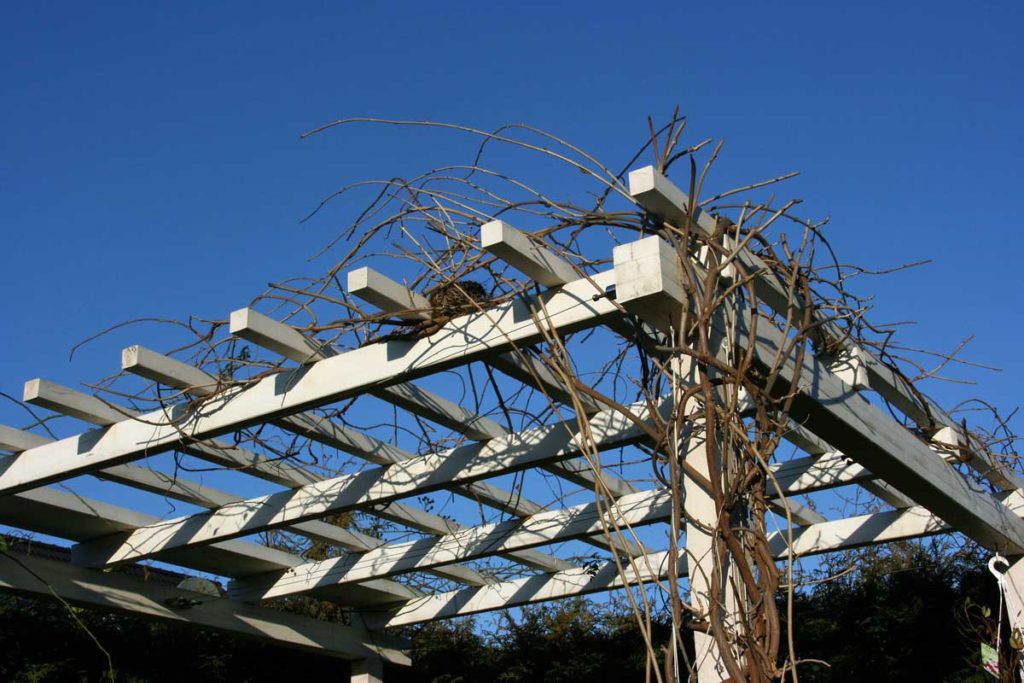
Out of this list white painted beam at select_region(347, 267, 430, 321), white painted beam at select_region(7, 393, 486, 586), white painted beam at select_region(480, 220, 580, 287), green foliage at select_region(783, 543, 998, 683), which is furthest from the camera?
green foliage at select_region(783, 543, 998, 683)

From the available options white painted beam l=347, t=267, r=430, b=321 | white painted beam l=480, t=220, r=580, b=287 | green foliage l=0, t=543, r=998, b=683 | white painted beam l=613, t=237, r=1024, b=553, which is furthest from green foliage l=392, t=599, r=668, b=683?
white painted beam l=480, t=220, r=580, b=287

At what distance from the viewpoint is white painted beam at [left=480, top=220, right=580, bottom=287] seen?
296 centimetres

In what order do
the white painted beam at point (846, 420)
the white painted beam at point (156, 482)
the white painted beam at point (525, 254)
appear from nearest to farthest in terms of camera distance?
the white painted beam at point (846, 420), the white painted beam at point (525, 254), the white painted beam at point (156, 482)

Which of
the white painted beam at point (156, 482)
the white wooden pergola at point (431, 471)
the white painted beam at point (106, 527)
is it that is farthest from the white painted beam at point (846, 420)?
the white painted beam at point (106, 527)

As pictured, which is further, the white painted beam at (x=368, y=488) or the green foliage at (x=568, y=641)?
the green foliage at (x=568, y=641)

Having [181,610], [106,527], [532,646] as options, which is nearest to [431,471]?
[106,527]

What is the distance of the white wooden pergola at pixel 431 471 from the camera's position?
312 centimetres

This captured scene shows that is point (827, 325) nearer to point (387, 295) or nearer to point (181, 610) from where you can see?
point (387, 295)

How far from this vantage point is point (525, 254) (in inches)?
119

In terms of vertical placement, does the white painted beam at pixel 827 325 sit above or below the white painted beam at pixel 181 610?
above

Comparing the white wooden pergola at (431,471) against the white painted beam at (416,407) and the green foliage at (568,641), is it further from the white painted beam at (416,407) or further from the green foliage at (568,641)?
the green foliage at (568,641)

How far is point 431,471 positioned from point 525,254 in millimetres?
1971

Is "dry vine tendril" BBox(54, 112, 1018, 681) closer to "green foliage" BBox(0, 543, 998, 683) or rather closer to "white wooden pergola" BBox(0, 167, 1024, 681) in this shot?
"white wooden pergola" BBox(0, 167, 1024, 681)

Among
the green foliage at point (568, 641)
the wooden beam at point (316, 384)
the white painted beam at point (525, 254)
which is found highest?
the white painted beam at point (525, 254)
